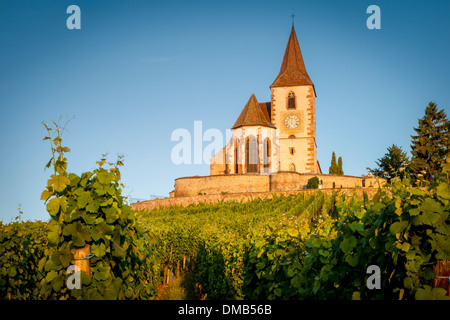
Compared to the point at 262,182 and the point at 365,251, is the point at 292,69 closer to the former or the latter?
the point at 262,182

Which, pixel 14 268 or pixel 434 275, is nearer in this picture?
pixel 434 275

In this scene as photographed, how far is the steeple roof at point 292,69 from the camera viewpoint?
52.9m

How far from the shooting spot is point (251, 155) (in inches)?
1972

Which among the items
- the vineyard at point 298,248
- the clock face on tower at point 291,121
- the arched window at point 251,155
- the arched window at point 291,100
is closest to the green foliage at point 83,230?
the vineyard at point 298,248

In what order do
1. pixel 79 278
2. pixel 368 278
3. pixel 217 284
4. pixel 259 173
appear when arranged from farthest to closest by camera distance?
1. pixel 259 173
2. pixel 217 284
3. pixel 79 278
4. pixel 368 278

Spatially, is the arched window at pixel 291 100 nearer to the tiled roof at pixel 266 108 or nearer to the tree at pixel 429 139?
the tiled roof at pixel 266 108

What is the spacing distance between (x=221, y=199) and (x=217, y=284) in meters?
31.9

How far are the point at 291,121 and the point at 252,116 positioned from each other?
4940mm

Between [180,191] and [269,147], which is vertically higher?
[269,147]
